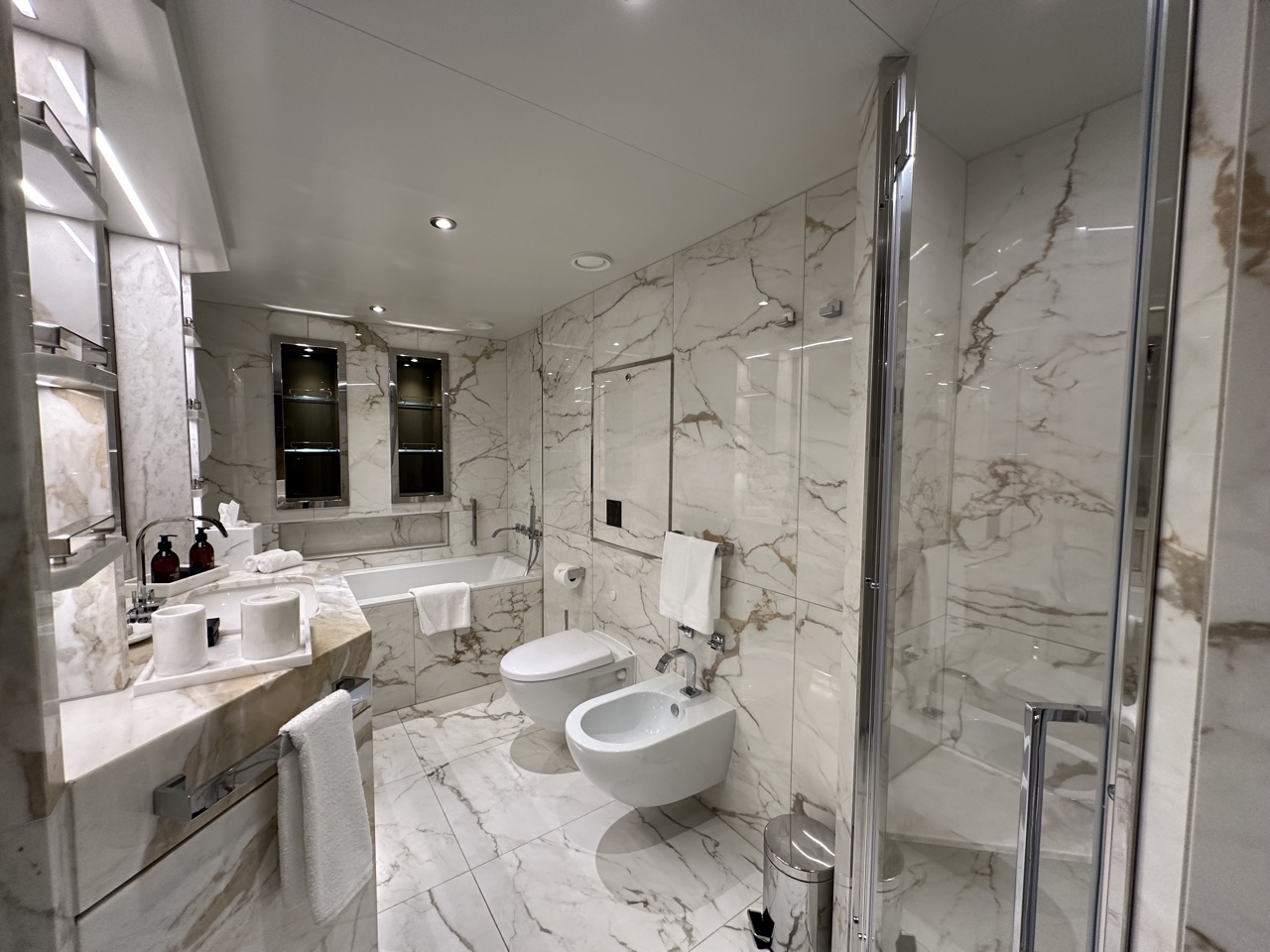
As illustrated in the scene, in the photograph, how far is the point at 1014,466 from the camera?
80 cm

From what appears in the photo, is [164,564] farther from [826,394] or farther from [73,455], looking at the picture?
[826,394]

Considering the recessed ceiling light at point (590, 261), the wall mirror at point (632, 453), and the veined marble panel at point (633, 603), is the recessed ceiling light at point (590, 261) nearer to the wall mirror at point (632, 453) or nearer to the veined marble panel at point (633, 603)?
the wall mirror at point (632, 453)

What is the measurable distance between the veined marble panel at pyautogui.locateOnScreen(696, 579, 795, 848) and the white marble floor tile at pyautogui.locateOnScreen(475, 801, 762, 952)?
0.48 ft

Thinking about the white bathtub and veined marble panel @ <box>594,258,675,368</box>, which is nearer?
veined marble panel @ <box>594,258,675,368</box>

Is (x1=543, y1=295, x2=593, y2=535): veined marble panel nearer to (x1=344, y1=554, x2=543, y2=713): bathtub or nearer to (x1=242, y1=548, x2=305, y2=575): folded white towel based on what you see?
(x1=344, y1=554, x2=543, y2=713): bathtub

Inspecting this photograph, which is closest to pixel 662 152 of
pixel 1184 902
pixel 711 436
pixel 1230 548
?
pixel 711 436

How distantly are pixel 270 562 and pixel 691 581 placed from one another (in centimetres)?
170

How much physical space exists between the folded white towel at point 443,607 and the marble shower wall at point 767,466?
114 cm

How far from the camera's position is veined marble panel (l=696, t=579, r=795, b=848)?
1.84 meters

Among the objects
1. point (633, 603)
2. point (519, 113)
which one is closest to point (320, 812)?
point (519, 113)

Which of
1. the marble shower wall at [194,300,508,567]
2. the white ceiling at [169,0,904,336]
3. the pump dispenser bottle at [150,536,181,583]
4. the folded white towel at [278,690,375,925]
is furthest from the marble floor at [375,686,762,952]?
the white ceiling at [169,0,904,336]

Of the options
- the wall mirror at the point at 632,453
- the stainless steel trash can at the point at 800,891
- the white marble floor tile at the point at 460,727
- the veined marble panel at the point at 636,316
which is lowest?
the white marble floor tile at the point at 460,727

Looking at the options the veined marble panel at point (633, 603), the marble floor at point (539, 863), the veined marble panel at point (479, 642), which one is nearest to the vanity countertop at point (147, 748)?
the marble floor at point (539, 863)

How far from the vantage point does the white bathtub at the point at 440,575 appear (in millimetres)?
3484
